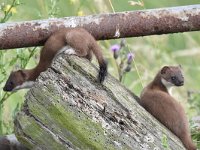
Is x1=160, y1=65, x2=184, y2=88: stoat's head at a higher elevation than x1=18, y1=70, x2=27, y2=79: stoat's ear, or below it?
higher

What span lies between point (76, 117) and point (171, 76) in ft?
4.44

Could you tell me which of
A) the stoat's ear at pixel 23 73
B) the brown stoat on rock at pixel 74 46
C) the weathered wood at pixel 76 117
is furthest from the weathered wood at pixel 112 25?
the stoat's ear at pixel 23 73

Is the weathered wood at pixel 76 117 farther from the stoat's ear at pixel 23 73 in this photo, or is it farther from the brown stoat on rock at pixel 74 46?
the stoat's ear at pixel 23 73

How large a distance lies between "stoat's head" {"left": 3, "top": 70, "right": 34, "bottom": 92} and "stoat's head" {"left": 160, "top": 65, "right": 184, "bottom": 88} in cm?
75

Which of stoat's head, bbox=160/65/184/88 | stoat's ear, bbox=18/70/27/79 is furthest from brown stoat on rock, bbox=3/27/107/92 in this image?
stoat's head, bbox=160/65/184/88

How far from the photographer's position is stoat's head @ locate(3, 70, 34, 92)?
428 centimetres

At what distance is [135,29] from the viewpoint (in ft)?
11.8

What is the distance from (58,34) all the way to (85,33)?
0.40ft

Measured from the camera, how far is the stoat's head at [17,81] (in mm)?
4276

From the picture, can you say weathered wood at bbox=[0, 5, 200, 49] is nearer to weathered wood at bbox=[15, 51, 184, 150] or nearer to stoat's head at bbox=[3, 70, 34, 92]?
weathered wood at bbox=[15, 51, 184, 150]

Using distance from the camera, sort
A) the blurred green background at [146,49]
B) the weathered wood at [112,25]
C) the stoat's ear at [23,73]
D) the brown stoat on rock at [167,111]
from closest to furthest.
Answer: the weathered wood at [112,25] < the brown stoat on rock at [167,111] < the stoat's ear at [23,73] < the blurred green background at [146,49]

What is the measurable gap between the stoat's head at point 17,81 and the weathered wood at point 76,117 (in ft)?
3.35

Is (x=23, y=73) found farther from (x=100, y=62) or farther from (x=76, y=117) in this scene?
(x=76, y=117)

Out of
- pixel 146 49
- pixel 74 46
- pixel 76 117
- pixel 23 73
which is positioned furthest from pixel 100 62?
pixel 146 49
